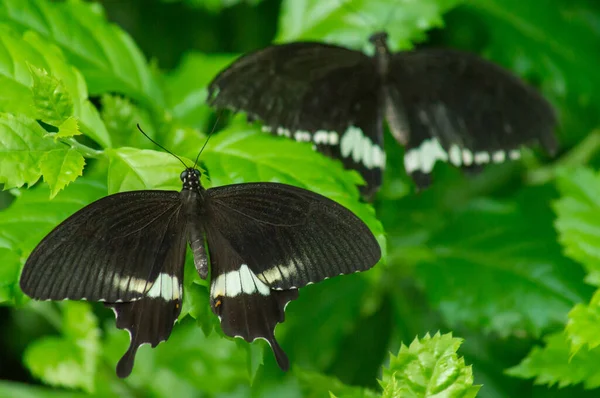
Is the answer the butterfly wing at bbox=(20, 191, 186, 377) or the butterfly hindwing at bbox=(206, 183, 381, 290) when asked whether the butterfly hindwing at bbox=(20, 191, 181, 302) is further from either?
the butterfly hindwing at bbox=(206, 183, 381, 290)

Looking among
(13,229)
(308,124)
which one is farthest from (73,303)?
(308,124)

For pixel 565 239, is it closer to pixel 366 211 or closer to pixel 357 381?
pixel 366 211

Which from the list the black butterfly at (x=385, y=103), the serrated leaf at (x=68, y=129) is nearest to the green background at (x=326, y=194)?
the serrated leaf at (x=68, y=129)

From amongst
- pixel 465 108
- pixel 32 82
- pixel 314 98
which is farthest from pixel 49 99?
pixel 465 108

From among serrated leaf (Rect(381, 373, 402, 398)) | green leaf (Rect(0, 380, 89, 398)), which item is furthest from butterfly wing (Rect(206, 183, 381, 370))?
green leaf (Rect(0, 380, 89, 398))

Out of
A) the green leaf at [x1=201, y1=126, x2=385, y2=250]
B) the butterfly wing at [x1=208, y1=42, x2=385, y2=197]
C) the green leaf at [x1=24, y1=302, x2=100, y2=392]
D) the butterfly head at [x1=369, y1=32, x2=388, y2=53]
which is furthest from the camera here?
the green leaf at [x1=24, y1=302, x2=100, y2=392]
